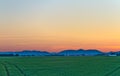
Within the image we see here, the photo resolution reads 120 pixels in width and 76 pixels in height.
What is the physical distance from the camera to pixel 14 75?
3775cm

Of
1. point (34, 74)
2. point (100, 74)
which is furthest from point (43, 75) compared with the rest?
point (100, 74)

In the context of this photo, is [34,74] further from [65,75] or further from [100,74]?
[100,74]

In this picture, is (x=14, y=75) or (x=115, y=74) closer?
(x=14, y=75)

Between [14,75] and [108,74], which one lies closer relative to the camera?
[14,75]

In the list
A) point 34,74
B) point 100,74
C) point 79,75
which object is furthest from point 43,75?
point 100,74

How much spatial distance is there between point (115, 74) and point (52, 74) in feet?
23.9

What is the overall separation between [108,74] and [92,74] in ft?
6.33

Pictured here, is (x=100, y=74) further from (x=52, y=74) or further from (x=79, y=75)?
(x=52, y=74)

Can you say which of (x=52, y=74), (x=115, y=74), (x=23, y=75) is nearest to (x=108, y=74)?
(x=115, y=74)

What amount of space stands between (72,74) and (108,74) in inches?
168

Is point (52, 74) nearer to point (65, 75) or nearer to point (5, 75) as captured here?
point (65, 75)

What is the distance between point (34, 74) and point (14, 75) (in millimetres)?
3040

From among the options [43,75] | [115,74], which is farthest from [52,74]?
[115,74]

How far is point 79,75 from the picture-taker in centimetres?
3962
